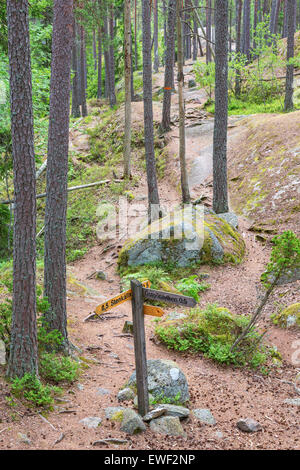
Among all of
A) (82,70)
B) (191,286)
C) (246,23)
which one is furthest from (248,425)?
(246,23)

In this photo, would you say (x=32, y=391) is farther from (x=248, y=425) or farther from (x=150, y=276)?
(x=150, y=276)

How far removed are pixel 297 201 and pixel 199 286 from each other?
5.00 m

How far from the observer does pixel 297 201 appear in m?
12.7

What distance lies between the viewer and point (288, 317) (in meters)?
7.96

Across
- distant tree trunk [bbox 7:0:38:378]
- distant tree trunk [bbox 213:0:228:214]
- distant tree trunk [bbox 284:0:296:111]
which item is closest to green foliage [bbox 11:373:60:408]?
distant tree trunk [bbox 7:0:38:378]

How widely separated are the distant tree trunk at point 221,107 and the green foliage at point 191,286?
387cm

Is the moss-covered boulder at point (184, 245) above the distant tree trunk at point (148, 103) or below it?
below

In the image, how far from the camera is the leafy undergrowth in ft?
Result: 23.1

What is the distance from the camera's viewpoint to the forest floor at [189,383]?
458cm

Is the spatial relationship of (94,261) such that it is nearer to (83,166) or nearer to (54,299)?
(54,299)

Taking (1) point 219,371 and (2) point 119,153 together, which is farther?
(2) point 119,153

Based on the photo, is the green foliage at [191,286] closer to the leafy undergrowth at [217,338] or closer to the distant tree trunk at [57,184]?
the leafy undergrowth at [217,338]

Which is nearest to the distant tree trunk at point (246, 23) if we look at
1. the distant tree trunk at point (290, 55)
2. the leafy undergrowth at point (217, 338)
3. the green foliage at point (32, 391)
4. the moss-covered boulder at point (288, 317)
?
the distant tree trunk at point (290, 55)
